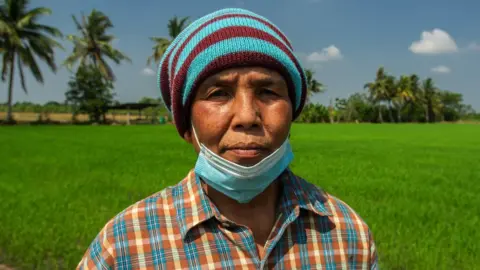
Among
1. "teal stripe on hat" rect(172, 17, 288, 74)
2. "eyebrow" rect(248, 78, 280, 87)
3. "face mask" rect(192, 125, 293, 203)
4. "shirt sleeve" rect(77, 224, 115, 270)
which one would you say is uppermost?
"teal stripe on hat" rect(172, 17, 288, 74)

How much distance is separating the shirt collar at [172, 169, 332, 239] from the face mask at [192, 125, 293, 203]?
53 mm

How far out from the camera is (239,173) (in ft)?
3.81

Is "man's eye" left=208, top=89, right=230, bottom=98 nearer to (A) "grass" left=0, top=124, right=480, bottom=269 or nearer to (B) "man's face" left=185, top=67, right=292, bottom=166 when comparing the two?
(B) "man's face" left=185, top=67, right=292, bottom=166

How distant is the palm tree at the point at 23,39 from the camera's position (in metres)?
29.0

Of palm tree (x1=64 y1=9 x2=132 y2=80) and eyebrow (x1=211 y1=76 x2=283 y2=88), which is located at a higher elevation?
palm tree (x1=64 y1=9 x2=132 y2=80)

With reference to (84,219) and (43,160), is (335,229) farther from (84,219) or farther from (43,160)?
(43,160)

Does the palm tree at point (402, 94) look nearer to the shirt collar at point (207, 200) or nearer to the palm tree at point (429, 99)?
the palm tree at point (429, 99)

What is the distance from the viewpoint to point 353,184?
6.93 metres

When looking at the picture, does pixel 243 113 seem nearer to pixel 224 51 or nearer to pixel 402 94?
pixel 224 51

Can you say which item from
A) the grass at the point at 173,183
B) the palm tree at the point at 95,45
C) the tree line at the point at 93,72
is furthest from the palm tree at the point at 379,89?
the grass at the point at 173,183

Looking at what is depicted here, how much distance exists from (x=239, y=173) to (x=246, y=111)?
180 mm

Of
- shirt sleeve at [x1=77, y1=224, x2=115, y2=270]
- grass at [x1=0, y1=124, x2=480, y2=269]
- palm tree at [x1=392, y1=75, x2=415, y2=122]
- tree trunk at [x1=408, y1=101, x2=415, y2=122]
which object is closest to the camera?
shirt sleeve at [x1=77, y1=224, x2=115, y2=270]

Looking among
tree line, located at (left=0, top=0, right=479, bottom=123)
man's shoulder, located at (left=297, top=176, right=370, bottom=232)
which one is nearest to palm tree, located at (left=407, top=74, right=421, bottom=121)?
tree line, located at (left=0, top=0, right=479, bottom=123)

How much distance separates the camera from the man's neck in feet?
4.03
